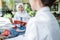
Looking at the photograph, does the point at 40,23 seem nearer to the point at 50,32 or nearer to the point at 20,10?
the point at 50,32

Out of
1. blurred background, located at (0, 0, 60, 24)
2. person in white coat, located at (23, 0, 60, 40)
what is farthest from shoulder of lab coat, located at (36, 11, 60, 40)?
blurred background, located at (0, 0, 60, 24)

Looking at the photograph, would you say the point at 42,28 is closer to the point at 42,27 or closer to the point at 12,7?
the point at 42,27

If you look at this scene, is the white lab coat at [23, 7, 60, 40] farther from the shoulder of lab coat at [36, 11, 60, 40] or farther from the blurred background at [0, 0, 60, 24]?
the blurred background at [0, 0, 60, 24]

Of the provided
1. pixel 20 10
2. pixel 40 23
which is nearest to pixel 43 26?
pixel 40 23

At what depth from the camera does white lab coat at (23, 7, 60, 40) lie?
28.7 inches

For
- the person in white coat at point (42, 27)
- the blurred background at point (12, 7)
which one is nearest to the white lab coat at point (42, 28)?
the person in white coat at point (42, 27)

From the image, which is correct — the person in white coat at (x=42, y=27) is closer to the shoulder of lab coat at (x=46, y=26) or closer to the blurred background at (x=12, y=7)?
the shoulder of lab coat at (x=46, y=26)

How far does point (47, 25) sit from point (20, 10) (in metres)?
1.51

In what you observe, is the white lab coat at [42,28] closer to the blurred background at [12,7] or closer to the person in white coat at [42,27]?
the person in white coat at [42,27]

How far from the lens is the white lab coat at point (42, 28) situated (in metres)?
0.73

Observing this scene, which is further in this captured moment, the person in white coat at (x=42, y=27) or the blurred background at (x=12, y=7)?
the blurred background at (x=12, y=7)

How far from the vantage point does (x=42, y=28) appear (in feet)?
2.42

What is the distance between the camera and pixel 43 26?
74 centimetres

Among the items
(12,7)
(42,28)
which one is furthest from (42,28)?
(12,7)
